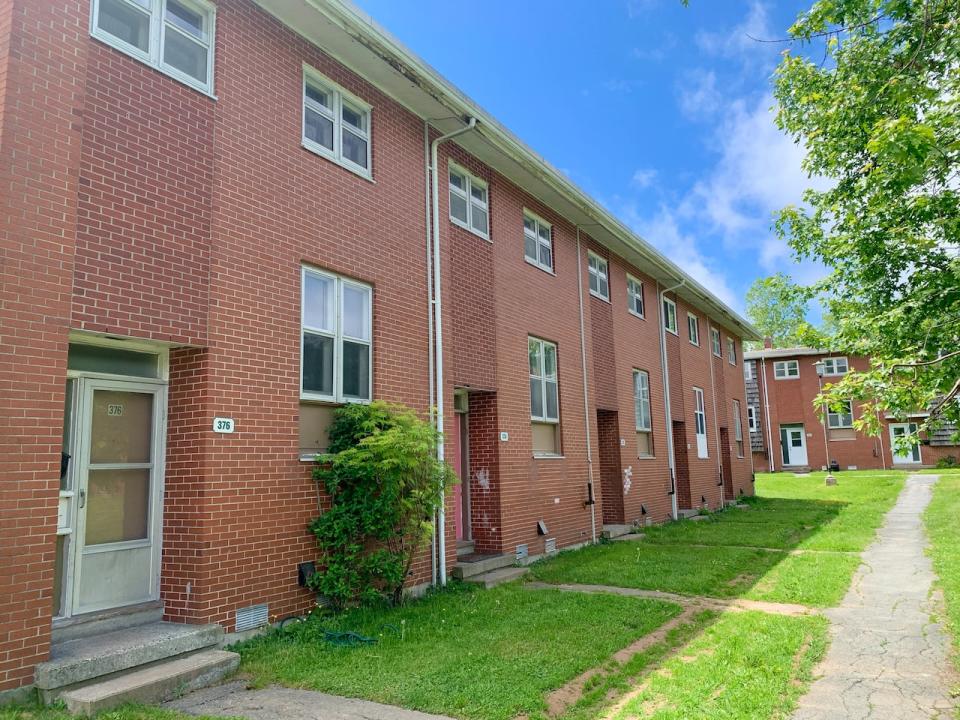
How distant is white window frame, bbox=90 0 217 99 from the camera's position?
5.89m

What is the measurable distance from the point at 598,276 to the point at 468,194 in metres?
5.29

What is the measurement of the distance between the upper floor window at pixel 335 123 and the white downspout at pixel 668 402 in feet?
37.7

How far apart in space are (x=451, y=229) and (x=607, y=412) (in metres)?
6.34

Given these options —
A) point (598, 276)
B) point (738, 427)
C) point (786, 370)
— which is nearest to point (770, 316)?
point (786, 370)

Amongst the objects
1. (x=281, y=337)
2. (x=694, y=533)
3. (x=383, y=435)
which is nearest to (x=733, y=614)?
(x=383, y=435)

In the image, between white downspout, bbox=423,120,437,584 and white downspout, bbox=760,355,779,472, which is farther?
white downspout, bbox=760,355,779,472

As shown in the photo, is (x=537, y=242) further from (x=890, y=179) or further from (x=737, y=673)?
(x=737, y=673)

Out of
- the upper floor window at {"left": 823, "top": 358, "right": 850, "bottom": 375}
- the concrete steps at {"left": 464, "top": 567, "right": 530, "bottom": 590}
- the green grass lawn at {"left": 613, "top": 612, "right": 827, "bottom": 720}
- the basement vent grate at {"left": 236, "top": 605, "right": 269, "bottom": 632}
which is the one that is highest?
the upper floor window at {"left": 823, "top": 358, "right": 850, "bottom": 375}

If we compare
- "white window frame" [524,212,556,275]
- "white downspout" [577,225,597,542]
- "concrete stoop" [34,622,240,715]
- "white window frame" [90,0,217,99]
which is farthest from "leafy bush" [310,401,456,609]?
"white downspout" [577,225,597,542]

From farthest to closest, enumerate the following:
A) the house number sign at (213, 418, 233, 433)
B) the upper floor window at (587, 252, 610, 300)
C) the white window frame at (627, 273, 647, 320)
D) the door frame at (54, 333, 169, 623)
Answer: the white window frame at (627, 273, 647, 320) < the upper floor window at (587, 252, 610, 300) < the house number sign at (213, 418, 233, 433) < the door frame at (54, 333, 169, 623)

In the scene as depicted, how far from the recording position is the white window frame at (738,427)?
2464cm

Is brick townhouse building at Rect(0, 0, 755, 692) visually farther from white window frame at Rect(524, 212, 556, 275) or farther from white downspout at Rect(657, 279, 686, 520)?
white downspout at Rect(657, 279, 686, 520)

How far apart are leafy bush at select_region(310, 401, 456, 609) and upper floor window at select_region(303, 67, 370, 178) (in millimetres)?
3065

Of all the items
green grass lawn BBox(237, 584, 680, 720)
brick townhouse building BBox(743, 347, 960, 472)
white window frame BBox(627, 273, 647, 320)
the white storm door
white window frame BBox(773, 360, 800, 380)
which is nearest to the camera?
green grass lawn BBox(237, 584, 680, 720)
